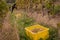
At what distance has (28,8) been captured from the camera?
280 inches

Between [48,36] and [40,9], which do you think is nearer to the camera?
[48,36]

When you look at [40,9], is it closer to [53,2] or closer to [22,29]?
[53,2]

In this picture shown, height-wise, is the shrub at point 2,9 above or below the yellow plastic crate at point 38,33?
above

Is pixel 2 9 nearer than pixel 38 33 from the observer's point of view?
Yes

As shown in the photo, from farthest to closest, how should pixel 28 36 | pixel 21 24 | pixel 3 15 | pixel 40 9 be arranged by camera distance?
pixel 40 9
pixel 21 24
pixel 28 36
pixel 3 15

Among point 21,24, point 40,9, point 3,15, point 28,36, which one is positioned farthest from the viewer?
point 40,9

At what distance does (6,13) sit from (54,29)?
2.71 metres

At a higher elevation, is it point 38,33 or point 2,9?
point 2,9

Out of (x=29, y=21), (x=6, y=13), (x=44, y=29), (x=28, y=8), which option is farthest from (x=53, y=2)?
(x=6, y=13)

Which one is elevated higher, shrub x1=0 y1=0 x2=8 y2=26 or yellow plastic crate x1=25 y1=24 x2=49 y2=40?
shrub x1=0 y1=0 x2=8 y2=26

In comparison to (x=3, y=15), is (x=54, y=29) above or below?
below

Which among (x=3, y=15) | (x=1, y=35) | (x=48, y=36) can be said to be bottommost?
(x=48, y=36)

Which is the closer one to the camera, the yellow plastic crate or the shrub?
the shrub

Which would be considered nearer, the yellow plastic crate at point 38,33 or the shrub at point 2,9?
the shrub at point 2,9
